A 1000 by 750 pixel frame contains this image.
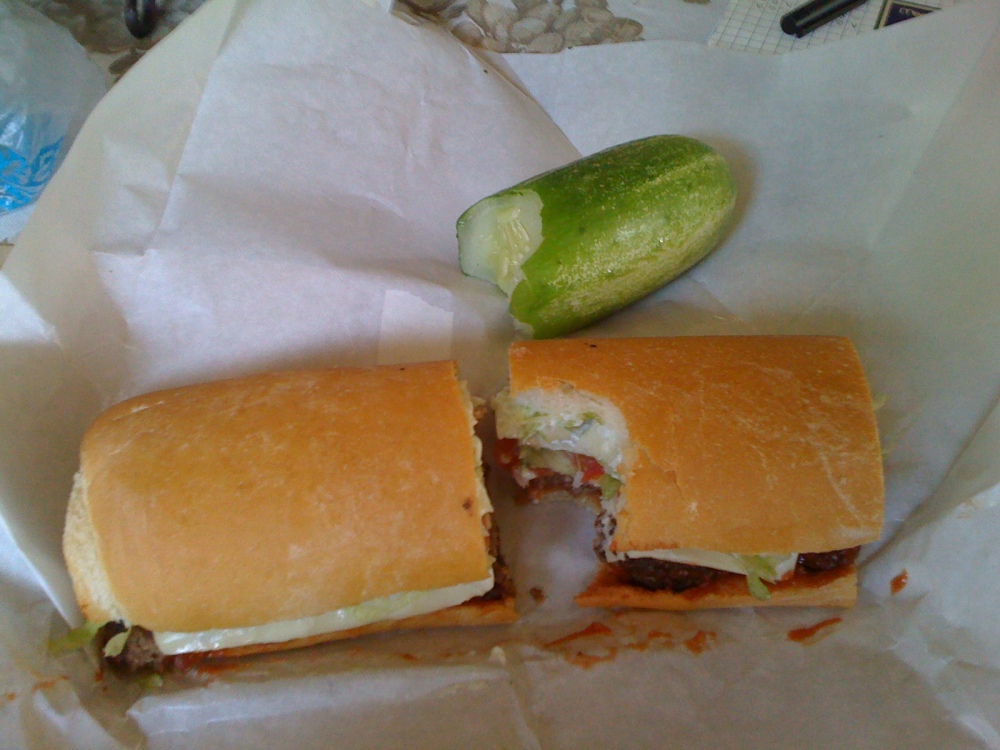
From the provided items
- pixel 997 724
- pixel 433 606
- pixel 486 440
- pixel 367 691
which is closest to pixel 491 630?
pixel 433 606

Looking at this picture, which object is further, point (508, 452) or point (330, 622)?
point (508, 452)

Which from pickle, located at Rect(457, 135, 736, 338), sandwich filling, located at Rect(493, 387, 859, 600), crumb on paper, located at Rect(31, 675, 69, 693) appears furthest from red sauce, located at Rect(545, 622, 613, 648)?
crumb on paper, located at Rect(31, 675, 69, 693)

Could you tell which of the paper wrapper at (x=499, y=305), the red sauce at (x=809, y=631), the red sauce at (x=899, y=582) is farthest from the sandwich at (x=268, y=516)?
the red sauce at (x=899, y=582)

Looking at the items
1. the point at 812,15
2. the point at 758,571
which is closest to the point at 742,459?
the point at 758,571

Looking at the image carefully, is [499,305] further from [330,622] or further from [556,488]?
[330,622]

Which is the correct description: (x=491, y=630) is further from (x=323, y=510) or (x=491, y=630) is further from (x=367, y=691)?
(x=323, y=510)

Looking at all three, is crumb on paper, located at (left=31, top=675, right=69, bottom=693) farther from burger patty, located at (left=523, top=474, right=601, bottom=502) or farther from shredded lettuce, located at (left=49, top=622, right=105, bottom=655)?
burger patty, located at (left=523, top=474, right=601, bottom=502)
